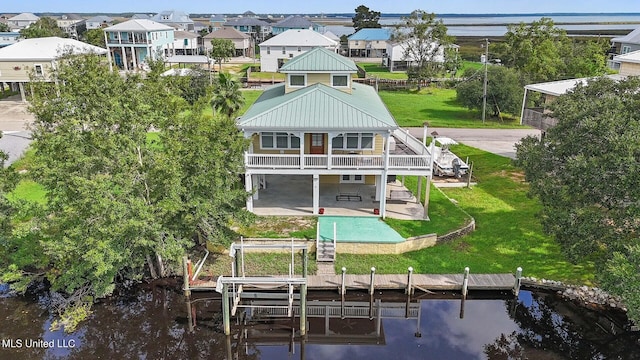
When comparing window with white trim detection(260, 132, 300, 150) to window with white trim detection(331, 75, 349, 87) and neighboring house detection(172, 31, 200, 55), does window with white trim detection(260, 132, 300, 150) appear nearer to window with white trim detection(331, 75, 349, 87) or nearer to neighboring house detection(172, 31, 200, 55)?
window with white trim detection(331, 75, 349, 87)

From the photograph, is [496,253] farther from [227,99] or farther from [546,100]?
[227,99]

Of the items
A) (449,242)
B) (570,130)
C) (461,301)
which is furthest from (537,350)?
(570,130)

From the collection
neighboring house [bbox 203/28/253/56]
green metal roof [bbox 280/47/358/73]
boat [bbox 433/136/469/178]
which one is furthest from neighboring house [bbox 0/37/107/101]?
neighboring house [bbox 203/28/253/56]

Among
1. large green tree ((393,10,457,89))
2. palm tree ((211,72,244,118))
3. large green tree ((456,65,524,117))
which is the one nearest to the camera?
palm tree ((211,72,244,118))

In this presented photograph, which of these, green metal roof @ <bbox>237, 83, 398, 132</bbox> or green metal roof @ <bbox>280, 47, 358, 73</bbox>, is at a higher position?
green metal roof @ <bbox>280, 47, 358, 73</bbox>

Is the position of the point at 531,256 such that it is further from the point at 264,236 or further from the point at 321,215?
the point at 264,236
